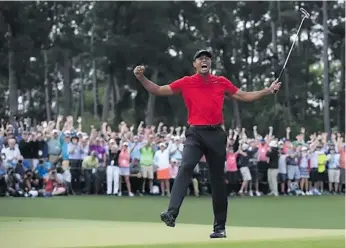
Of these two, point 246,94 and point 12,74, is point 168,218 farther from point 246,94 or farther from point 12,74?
point 12,74

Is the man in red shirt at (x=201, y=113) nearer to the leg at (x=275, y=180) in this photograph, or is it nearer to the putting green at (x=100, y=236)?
the putting green at (x=100, y=236)

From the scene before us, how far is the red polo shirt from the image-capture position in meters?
9.74

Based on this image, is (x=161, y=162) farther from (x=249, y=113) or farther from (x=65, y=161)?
(x=249, y=113)

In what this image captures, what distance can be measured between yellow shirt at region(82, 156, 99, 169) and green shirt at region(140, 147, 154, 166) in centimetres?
148

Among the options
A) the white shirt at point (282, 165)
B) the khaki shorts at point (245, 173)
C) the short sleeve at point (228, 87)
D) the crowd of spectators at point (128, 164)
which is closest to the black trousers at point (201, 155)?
the short sleeve at point (228, 87)

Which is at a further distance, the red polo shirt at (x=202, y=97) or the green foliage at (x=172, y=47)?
the green foliage at (x=172, y=47)

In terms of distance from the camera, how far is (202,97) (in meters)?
9.73

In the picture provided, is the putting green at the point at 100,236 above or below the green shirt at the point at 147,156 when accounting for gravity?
below

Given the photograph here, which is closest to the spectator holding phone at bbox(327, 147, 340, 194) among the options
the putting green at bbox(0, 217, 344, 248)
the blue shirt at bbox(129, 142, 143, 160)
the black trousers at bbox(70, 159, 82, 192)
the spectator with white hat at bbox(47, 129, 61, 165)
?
the blue shirt at bbox(129, 142, 143, 160)

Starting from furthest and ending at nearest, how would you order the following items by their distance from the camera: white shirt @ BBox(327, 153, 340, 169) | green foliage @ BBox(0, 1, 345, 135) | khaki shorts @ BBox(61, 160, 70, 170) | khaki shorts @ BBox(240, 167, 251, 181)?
green foliage @ BBox(0, 1, 345, 135) → white shirt @ BBox(327, 153, 340, 169) → khaki shorts @ BBox(240, 167, 251, 181) → khaki shorts @ BBox(61, 160, 70, 170)

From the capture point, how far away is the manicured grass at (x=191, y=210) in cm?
1602

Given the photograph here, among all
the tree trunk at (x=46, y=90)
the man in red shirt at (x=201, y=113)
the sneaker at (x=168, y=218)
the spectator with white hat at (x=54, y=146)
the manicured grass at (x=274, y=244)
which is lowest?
the manicured grass at (x=274, y=244)

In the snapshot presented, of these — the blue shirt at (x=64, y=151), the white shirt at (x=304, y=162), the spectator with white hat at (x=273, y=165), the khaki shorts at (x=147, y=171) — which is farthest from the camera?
the white shirt at (x=304, y=162)

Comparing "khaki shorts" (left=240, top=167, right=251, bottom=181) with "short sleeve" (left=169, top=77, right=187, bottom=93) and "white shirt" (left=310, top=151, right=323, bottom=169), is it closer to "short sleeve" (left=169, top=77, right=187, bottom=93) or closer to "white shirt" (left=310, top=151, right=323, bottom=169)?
"white shirt" (left=310, top=151, right=323, bottom=169)
